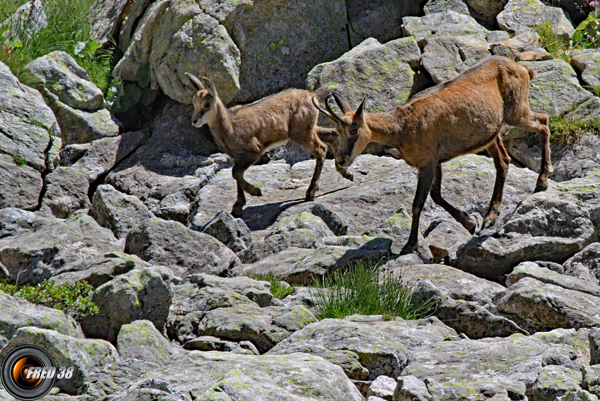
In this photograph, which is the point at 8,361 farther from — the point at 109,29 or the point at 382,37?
the point at 109,29

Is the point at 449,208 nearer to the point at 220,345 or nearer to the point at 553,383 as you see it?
the point at 220,345

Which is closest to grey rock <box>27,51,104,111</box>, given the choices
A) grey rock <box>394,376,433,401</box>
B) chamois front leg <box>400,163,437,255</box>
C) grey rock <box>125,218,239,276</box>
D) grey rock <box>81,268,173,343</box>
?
grey rock <box>125,218,239,276</box>

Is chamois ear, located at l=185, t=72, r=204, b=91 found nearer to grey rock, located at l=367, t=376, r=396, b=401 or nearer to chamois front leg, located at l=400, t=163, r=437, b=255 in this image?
chamois front leg, located at l=400, t=163, r=437, b=255

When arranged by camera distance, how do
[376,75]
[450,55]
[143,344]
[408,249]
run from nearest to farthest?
[143,344] < [408,249] < [376,75] < [450,55]

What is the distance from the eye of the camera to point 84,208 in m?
12.1

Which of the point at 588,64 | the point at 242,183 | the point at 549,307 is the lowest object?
the point at 242,183

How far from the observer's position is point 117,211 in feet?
33.8

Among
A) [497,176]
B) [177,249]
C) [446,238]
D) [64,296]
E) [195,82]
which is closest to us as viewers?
[64,296]

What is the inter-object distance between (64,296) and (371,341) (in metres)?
2.73

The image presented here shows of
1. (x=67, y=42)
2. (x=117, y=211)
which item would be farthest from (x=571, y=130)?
(x=67, y=42)

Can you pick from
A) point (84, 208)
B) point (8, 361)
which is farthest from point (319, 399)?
point (84, 208)

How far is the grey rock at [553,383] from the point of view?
4.67 meters

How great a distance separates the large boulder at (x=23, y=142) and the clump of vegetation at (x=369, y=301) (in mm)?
5936

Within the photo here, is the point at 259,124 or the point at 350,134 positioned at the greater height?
the point at 350,134
